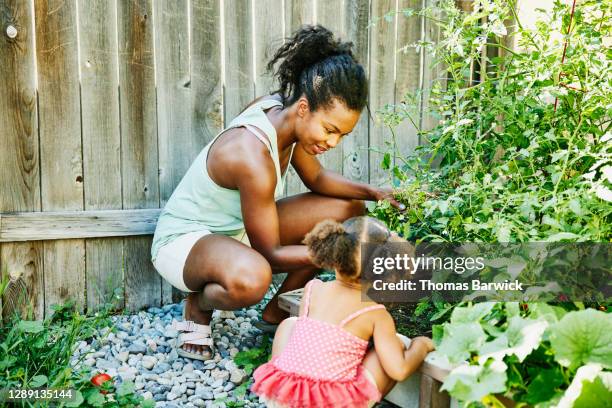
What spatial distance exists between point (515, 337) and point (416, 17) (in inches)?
97.7

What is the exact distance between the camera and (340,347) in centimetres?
181

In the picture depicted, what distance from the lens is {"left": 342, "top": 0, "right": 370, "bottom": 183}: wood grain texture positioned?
10.9ft

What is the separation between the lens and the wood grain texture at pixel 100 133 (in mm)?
2676

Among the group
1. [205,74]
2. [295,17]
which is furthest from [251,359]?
[295,17]

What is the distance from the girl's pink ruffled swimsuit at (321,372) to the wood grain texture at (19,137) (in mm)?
1338

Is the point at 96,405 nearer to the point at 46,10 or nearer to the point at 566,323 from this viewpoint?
the point at 566,323

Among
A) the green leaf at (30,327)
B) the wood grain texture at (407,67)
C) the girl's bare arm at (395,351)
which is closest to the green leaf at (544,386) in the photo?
the girl's bare arm at (395,351)

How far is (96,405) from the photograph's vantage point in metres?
1.94

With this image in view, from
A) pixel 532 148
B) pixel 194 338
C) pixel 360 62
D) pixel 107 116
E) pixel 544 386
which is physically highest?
→ pixel 360 62

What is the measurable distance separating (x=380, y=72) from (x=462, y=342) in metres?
2.22

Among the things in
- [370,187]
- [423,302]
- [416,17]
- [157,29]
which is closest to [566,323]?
[423,302]

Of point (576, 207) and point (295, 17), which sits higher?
point (295, 17)

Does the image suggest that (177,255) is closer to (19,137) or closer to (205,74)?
(19,137)

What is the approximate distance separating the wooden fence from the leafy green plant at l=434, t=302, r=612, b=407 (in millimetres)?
1753
